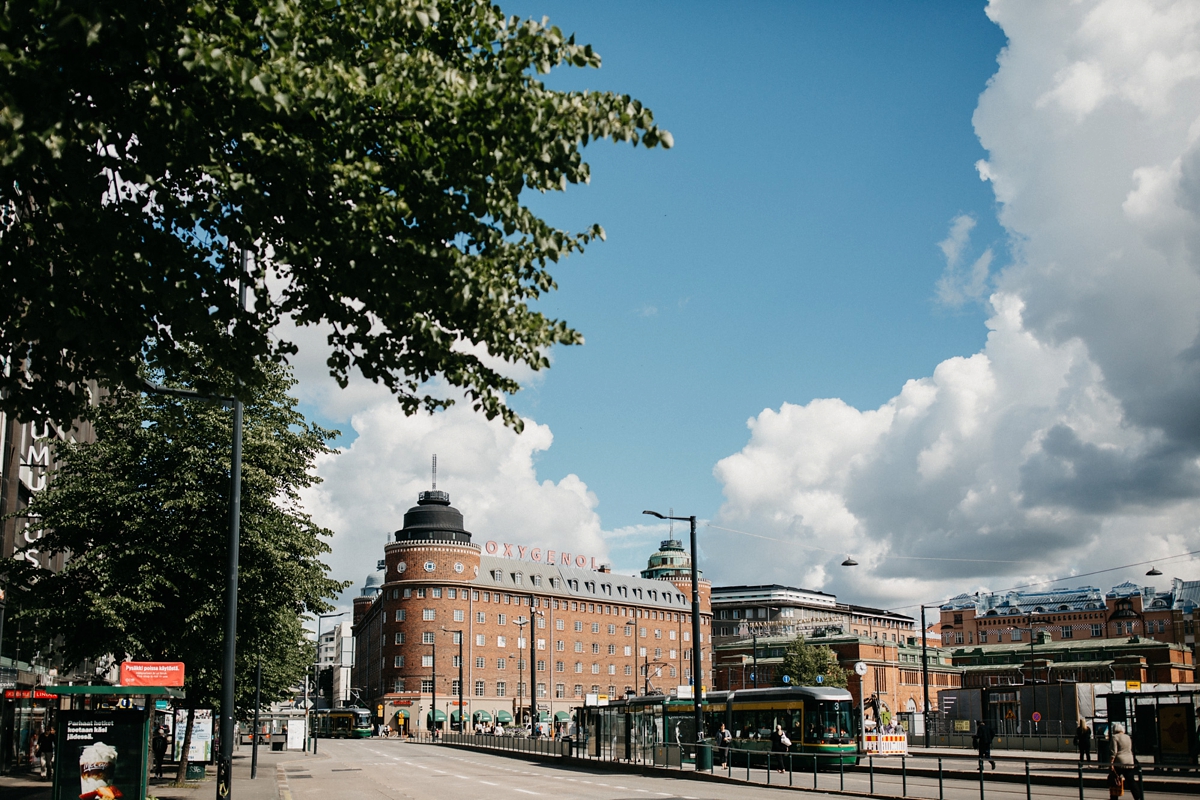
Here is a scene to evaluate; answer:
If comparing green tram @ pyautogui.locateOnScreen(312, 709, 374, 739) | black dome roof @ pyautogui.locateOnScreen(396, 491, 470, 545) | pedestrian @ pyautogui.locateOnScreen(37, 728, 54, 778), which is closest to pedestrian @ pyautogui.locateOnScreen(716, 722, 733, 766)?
pedestrian @ pyautogui.locateOnScreen(37, 728, 54, 778)

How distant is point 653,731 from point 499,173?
1367 inches

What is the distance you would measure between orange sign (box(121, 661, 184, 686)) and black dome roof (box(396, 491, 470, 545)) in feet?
320

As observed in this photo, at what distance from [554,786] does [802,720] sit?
12263mm

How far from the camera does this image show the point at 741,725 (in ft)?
138

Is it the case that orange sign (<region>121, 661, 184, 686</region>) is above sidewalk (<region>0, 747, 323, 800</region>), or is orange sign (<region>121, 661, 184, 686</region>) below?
above

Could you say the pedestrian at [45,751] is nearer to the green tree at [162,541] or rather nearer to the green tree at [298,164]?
the green tree at [162,541]

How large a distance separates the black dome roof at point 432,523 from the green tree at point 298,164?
108311 mm

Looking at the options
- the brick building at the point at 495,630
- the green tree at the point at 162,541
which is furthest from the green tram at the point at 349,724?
the green tree at the point at 162,541

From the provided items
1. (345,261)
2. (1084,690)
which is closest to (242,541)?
(345,261)

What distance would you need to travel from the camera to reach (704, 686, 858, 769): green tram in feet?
123

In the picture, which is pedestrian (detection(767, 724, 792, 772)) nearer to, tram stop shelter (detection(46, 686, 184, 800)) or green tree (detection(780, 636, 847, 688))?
tram stop shelter (detection(46, 686, 184, 800))

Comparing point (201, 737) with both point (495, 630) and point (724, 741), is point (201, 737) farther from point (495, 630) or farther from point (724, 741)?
point (495, 630)

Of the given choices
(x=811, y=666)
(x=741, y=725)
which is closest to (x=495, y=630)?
(x=811, y=666)

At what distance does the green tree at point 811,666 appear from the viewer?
330 feet
